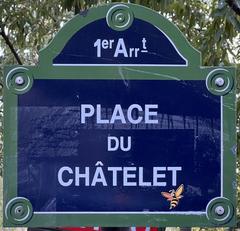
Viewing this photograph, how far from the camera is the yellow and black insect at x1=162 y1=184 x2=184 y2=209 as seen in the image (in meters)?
2.45

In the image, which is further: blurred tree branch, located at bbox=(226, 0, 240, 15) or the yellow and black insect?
blurred tree branch, located at bbox=(226, 0, 240, 15)

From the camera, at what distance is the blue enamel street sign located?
2.44 meters

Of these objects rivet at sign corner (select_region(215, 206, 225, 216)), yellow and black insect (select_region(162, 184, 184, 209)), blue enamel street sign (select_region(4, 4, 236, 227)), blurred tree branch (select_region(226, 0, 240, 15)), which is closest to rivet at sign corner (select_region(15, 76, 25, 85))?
blue enamel street sign (select_region(4, 4, 236, 227))

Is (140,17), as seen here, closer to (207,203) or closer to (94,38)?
(94,38)

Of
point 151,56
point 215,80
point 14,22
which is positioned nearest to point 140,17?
point 151,56

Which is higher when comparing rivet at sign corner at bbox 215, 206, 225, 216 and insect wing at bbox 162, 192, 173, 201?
insect wing at bbox 162, 192, 173, 201

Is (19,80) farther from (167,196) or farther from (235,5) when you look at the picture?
(235,5)

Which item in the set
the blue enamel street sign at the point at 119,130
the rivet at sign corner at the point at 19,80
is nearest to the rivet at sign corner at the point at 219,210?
the blue enamel street sign at the point at 119,130

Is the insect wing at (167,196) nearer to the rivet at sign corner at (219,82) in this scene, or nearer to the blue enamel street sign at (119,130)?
the blue enamel street sign at (119,130)

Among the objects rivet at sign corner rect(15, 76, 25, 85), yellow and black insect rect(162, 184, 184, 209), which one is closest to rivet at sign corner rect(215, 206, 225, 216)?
yellow and black insect rect(162, 184, 184, 209)

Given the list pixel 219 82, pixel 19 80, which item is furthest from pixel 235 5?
pixel 19 80

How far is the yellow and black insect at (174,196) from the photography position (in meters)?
2.45

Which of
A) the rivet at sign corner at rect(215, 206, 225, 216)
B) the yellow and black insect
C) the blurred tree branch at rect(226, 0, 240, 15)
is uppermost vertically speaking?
the blurred tree branch at rect(226, 0, 240, 15)

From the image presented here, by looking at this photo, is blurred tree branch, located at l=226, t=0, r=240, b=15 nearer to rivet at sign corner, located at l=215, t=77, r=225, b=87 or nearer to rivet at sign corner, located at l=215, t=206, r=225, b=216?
rivet at sign corner, located at l=215, t=77, r=225, b=87
